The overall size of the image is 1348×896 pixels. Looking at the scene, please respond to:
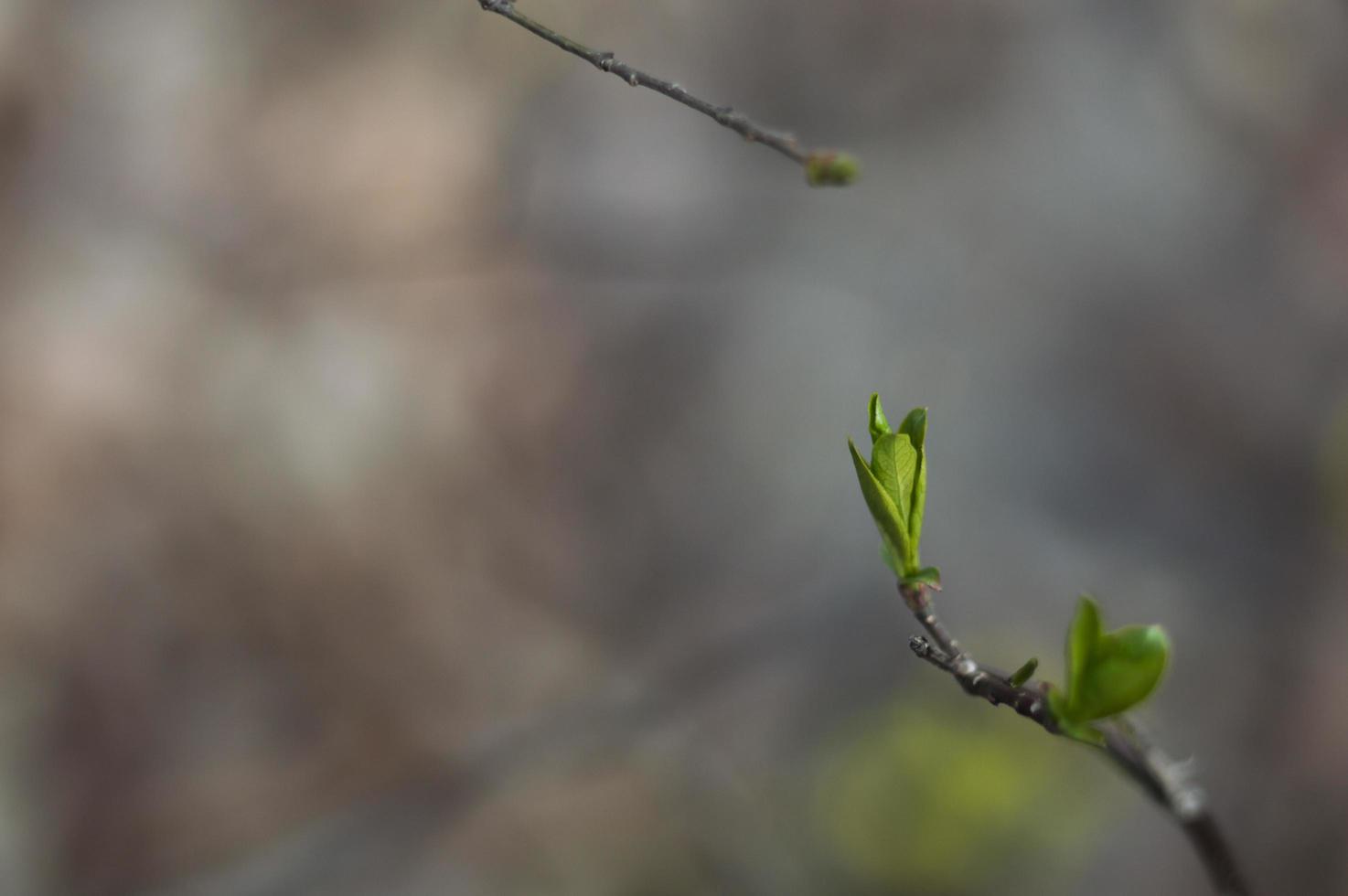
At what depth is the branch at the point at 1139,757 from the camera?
0.74 metres

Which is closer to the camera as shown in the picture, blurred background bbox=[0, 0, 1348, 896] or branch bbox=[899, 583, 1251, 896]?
branch bbox=[899, 583, 1251, 896]

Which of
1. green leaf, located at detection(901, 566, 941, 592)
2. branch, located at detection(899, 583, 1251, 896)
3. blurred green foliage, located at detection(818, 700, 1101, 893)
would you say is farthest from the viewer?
blurred green foliage, located at detection(818, 700, 1101, 893)

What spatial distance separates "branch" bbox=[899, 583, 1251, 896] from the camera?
0.74 metres

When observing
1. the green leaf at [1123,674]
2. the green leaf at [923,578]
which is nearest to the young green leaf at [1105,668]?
the green leaf at [1123,674]

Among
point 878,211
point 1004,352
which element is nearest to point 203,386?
point 878,211

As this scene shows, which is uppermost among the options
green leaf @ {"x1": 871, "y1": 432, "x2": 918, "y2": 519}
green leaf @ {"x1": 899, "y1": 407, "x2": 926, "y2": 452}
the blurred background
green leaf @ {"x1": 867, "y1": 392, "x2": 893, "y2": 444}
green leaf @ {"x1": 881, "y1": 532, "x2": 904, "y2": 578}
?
the blurred background

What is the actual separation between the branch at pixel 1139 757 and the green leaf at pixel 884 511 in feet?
0.26

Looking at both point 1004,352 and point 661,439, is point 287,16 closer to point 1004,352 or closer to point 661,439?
point 661,439

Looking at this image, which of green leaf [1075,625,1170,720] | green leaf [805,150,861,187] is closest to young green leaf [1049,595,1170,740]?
green leaf [1075,625,1170,720]

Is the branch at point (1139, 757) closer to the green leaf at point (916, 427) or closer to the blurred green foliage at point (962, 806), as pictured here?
the green leaf at point (916, 427)

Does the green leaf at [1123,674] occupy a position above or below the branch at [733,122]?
below

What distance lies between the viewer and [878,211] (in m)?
3.69

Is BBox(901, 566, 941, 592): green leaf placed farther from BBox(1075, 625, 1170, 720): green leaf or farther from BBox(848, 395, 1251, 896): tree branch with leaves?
BBox(1075, 625, 1170, 720): green leaf

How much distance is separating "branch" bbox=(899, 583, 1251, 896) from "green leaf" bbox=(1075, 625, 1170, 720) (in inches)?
0.8
